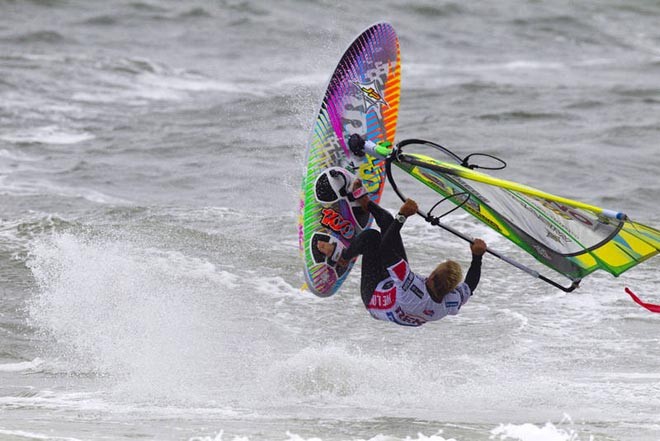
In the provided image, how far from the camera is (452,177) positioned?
24.2 feet

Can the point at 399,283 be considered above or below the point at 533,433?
above

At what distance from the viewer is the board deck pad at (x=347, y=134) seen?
25.4 ft

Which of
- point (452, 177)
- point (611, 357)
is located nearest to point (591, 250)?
point (452, 177)

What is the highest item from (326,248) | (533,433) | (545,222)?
(545,222)

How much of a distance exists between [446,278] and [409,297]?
31cm

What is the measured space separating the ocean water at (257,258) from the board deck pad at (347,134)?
0.83 metres

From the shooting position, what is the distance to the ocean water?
22.6 ft

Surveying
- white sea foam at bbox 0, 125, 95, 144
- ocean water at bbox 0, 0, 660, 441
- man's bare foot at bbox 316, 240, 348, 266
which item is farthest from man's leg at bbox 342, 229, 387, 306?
white sea foam at bbox 0, 125, 95, 144

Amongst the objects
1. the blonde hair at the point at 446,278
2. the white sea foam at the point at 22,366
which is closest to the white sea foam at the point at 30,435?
the white sea foam at the point at 22,366

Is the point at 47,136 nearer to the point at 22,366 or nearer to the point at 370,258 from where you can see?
the point at 22,366

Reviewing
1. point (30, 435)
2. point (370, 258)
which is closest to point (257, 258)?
point (370, 258)

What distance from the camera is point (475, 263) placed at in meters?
7.04

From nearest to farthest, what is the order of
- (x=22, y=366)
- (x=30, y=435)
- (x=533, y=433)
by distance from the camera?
(x=30, y=435), (x=533, y=433), (x=22, y=366)

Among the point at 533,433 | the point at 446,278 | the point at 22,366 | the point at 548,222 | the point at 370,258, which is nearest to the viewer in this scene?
the point at 533,433
